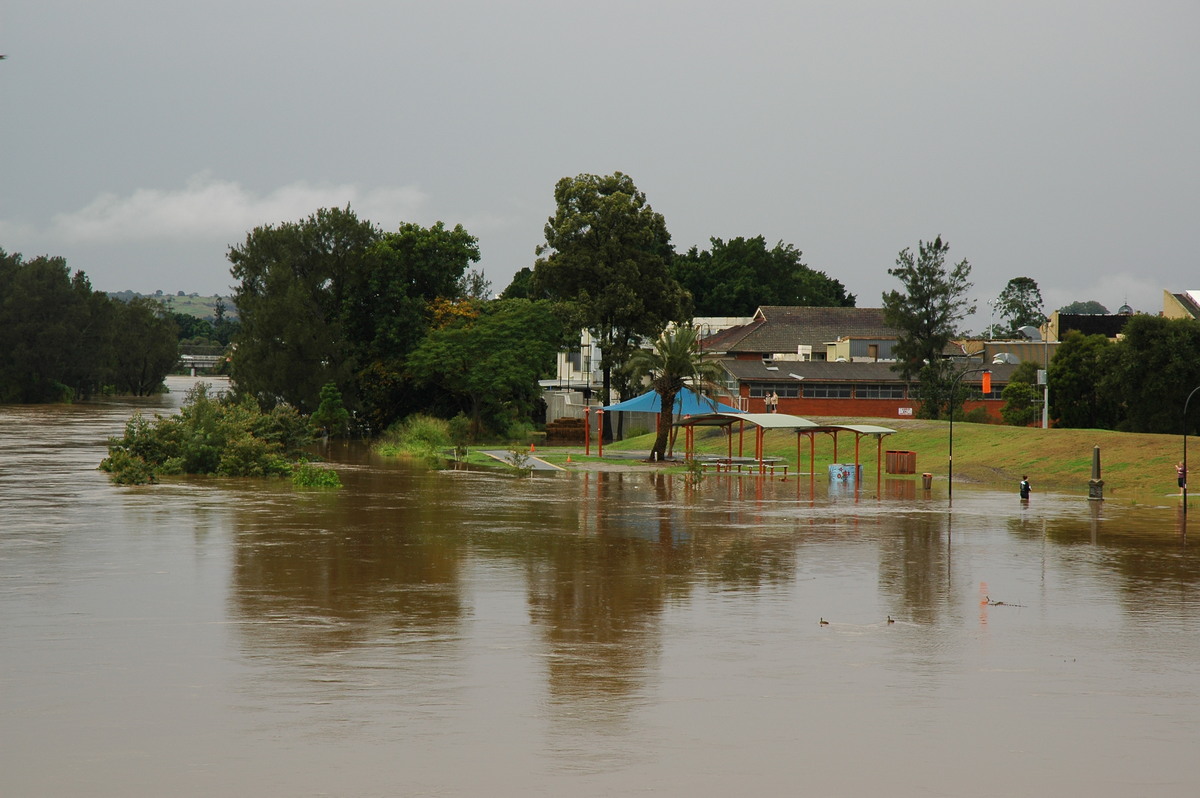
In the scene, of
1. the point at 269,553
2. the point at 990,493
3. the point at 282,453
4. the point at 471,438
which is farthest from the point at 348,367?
the point at 269,553

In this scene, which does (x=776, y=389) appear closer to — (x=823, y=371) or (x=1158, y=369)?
(x=823, y=371)

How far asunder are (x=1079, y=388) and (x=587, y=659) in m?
63.0

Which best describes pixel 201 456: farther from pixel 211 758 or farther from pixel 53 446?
pixel 211 758

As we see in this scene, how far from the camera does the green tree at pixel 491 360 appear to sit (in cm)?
6700

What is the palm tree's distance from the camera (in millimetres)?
50219

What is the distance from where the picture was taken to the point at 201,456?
128 feet

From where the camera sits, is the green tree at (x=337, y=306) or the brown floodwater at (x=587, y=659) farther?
the green tree at (x=337, y=306)

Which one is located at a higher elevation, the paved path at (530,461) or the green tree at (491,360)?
the green tree at (491,360)

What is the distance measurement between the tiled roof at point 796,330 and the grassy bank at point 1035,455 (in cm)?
3621

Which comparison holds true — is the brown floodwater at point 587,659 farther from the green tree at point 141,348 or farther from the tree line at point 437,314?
the green tree at point 141,348

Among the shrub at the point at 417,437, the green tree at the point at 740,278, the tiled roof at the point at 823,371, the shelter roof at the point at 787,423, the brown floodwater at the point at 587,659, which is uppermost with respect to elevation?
the green tree at the point at 740,278

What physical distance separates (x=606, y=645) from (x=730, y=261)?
118 meters

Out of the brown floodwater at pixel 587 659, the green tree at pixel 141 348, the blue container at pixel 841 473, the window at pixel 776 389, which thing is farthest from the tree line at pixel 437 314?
the green tree at pixel 141 348

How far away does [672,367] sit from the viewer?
1989 inches
